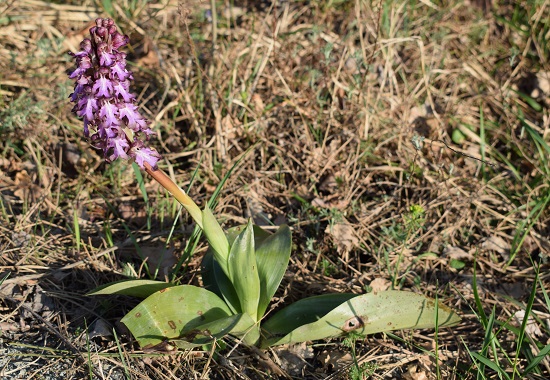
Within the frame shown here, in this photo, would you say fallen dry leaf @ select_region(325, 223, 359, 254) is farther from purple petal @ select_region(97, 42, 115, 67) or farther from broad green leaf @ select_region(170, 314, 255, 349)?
purple petal @ select_region(97, 42, 115, 67)

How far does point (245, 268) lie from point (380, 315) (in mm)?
678

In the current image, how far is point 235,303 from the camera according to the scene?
300 cm

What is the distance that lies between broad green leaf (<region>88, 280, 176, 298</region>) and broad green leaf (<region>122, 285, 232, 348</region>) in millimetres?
88

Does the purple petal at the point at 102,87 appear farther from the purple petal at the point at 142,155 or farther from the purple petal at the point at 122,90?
the purple petal at the point at 142,155

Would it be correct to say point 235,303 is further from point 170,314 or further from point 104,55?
point 104,55

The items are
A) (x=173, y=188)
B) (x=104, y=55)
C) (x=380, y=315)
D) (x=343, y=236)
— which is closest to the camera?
(x=104, y=55)

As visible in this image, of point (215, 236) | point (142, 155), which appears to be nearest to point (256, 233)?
point (215, 236)

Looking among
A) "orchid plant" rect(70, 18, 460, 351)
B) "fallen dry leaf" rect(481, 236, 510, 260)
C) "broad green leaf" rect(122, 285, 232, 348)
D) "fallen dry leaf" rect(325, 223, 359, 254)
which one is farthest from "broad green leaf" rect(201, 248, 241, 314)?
"fallen dry leaf" rect(481, 236, 510, 260)

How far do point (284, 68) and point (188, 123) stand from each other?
79 centimetres

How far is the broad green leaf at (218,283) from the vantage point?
2.99m

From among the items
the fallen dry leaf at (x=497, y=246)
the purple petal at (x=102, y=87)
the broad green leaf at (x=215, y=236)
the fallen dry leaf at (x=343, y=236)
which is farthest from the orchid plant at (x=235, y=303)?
the fallen dry leaf at (x=497, y=246)

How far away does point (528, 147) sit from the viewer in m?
4.22

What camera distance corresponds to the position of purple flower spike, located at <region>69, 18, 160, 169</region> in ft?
7.11

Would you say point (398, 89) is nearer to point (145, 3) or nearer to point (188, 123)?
point (188, 123)
